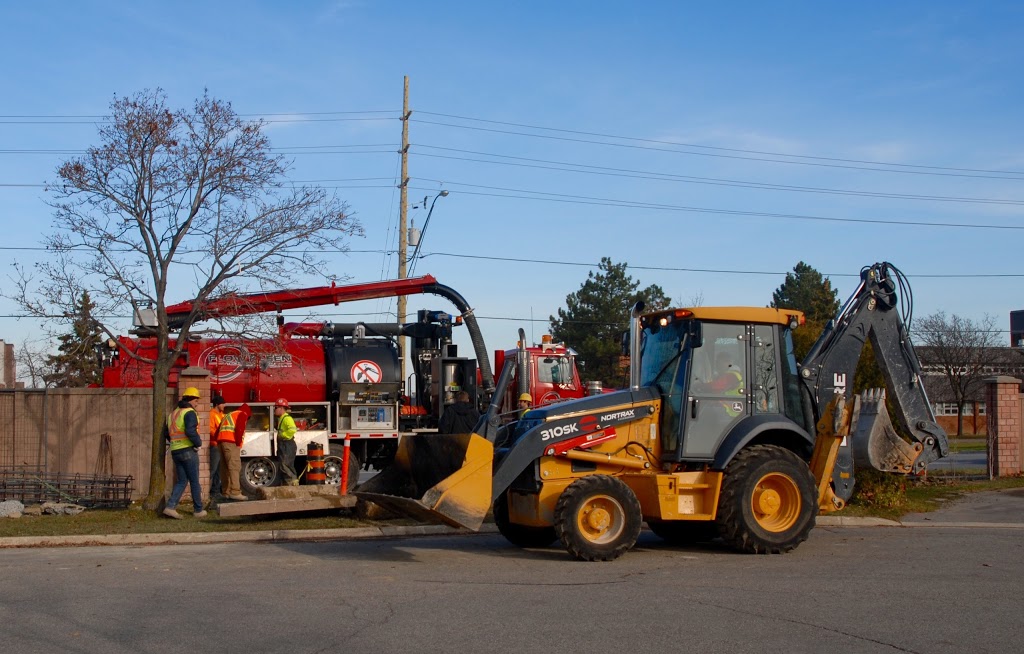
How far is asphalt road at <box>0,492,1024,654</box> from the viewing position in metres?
7.16

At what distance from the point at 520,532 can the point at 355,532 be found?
8.43 ft

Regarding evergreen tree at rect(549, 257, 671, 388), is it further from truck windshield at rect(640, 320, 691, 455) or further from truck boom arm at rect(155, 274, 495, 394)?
truck windshield at rect(640, 320, 691, 455)

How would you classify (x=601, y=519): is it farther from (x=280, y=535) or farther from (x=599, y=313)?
(x=599, y=313)

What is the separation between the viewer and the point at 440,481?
10.8m

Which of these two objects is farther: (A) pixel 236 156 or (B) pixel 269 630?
(A) pixel 236 156

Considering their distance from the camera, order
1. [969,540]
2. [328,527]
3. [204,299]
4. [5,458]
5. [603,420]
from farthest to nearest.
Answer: [5,458] < [204,299] < [328,527] < [969,540] < [603,420]

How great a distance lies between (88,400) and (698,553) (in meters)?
11.9

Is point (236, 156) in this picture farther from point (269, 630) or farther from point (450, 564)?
point (269, 630)

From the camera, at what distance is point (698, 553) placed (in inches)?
441

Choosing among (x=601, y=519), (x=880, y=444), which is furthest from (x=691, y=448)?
(x=880, y=444)

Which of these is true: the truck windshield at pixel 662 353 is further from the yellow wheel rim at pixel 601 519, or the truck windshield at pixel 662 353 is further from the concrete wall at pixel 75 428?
the concrete wall at pixel 75 428

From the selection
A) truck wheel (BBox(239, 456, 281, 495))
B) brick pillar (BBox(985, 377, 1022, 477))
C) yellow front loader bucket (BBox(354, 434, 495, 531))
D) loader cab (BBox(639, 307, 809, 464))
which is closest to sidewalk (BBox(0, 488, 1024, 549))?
yellow front loader bucket (BBox(354, 434, 495, 531))

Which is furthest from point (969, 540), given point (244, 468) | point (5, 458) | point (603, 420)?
point (5, 458)

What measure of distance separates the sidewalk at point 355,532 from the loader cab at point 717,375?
2934mm
